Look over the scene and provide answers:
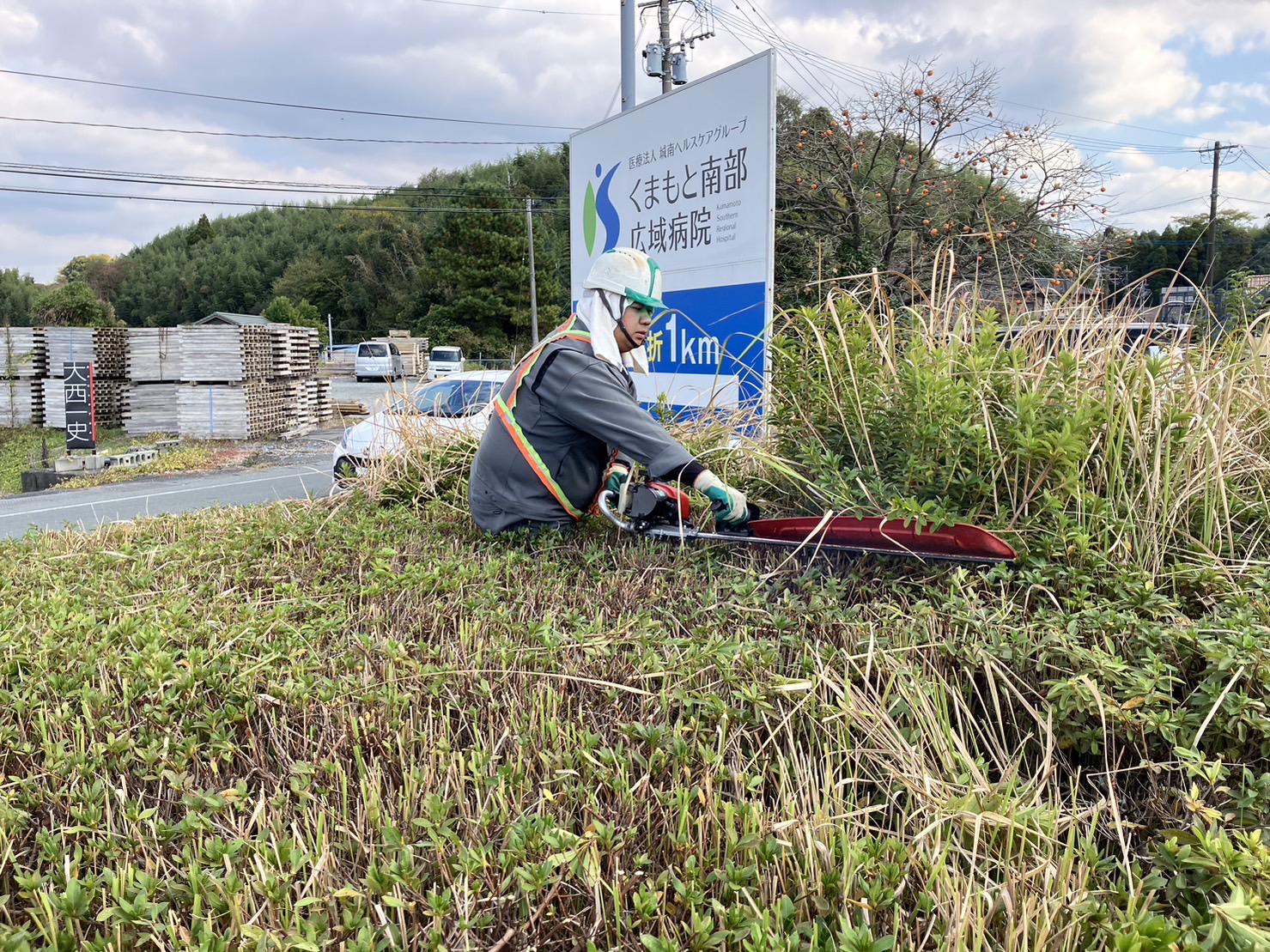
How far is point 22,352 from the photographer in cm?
2012

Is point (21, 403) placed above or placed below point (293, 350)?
below

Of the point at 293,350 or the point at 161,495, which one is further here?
the point at 293,350

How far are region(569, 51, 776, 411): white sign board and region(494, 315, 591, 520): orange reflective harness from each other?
1.40 metres

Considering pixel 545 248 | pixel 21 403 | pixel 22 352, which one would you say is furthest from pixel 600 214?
pixel 545 248

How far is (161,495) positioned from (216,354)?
21.3 feet

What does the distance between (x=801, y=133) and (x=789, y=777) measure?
11.0m

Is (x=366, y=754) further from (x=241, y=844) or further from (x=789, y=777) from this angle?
(x=789, y=777)

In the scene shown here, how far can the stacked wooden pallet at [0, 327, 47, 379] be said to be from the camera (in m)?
19.9

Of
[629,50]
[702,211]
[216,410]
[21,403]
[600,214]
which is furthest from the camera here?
[21,403]

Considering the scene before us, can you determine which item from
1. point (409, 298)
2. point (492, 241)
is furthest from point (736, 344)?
point (409, 298)

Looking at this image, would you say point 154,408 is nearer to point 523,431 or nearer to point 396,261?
point 523,431

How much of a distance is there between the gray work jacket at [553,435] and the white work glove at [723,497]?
268 millimetres

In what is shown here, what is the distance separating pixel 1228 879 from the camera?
1.32 m

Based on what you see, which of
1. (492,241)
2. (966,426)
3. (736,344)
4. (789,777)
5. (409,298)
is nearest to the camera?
(789,777)
